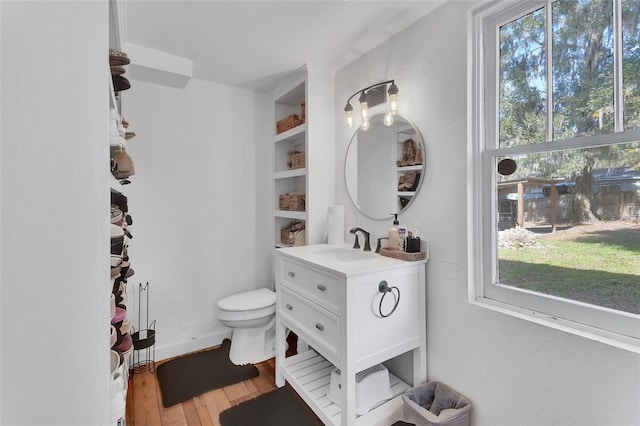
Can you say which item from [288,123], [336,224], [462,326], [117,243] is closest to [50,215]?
[117,243]

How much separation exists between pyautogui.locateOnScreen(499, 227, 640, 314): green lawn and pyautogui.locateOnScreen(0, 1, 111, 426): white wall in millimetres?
1541

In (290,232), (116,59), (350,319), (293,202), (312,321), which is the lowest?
(312,321)

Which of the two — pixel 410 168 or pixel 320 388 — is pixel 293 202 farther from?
pixel 320 388

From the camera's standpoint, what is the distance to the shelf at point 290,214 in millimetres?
2365

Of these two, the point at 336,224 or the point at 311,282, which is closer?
the point at 311,282

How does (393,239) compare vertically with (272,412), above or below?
above

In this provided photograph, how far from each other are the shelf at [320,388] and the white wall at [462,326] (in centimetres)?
28

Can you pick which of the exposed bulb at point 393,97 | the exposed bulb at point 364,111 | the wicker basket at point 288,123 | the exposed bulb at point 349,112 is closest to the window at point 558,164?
the exposed bulb at point 393,97

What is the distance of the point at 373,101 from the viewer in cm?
191

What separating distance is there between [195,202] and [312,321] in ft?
4.90

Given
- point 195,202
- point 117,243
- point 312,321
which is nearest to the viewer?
point 117,243

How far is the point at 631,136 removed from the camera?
998mm

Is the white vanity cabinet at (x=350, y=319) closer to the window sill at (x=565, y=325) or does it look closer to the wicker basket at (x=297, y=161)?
the window sill at (x=565, y=325)

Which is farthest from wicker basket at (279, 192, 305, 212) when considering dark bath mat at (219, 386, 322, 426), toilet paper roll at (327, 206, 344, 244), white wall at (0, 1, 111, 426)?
white wall at (0, 1, 111, 426)
